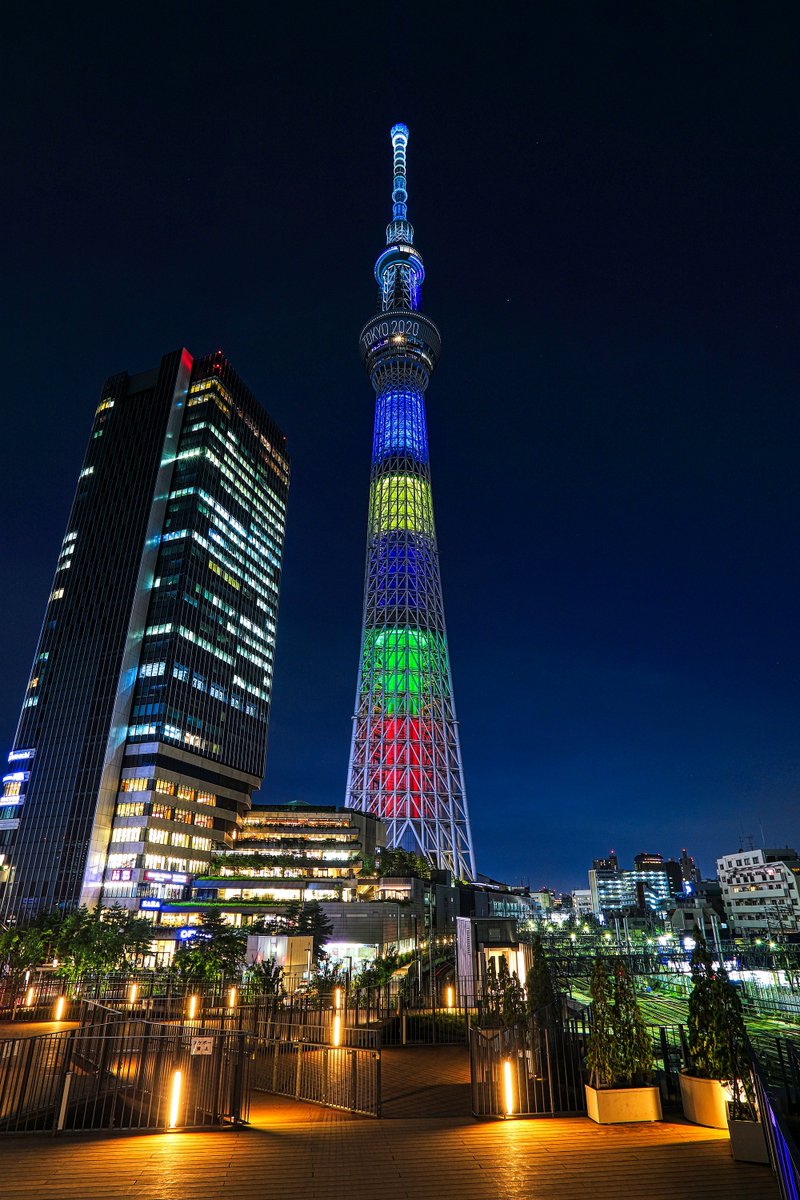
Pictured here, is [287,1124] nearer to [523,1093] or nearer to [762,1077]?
[523,1093]

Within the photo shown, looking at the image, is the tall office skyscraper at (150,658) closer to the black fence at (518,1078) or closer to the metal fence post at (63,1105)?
the metal fence post at (63,1105)

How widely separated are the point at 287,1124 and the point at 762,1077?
8.48 m

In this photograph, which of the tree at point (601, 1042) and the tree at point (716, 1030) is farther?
the tree at point (601, 1042)

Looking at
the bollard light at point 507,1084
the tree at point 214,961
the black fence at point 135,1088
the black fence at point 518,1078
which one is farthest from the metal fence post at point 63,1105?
the tree at point 214,961

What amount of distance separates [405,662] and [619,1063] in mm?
111387

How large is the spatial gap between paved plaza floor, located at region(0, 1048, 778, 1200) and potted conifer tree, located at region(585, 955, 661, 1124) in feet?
1.14

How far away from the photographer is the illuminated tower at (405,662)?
117062 millimetres

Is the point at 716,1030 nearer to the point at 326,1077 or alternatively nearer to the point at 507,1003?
the point at 507,1003

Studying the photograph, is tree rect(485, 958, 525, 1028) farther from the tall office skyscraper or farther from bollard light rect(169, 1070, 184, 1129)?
the tall office skyscraper

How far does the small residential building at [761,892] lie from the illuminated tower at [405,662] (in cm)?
5353

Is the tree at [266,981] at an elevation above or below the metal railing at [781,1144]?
above

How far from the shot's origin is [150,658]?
108000 mm

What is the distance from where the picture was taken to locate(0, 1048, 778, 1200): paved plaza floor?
9539 mm

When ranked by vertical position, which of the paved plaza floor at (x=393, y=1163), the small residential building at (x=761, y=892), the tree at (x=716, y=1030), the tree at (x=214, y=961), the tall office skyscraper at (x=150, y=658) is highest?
the tall office skyscraper at (x=150, y=658)
